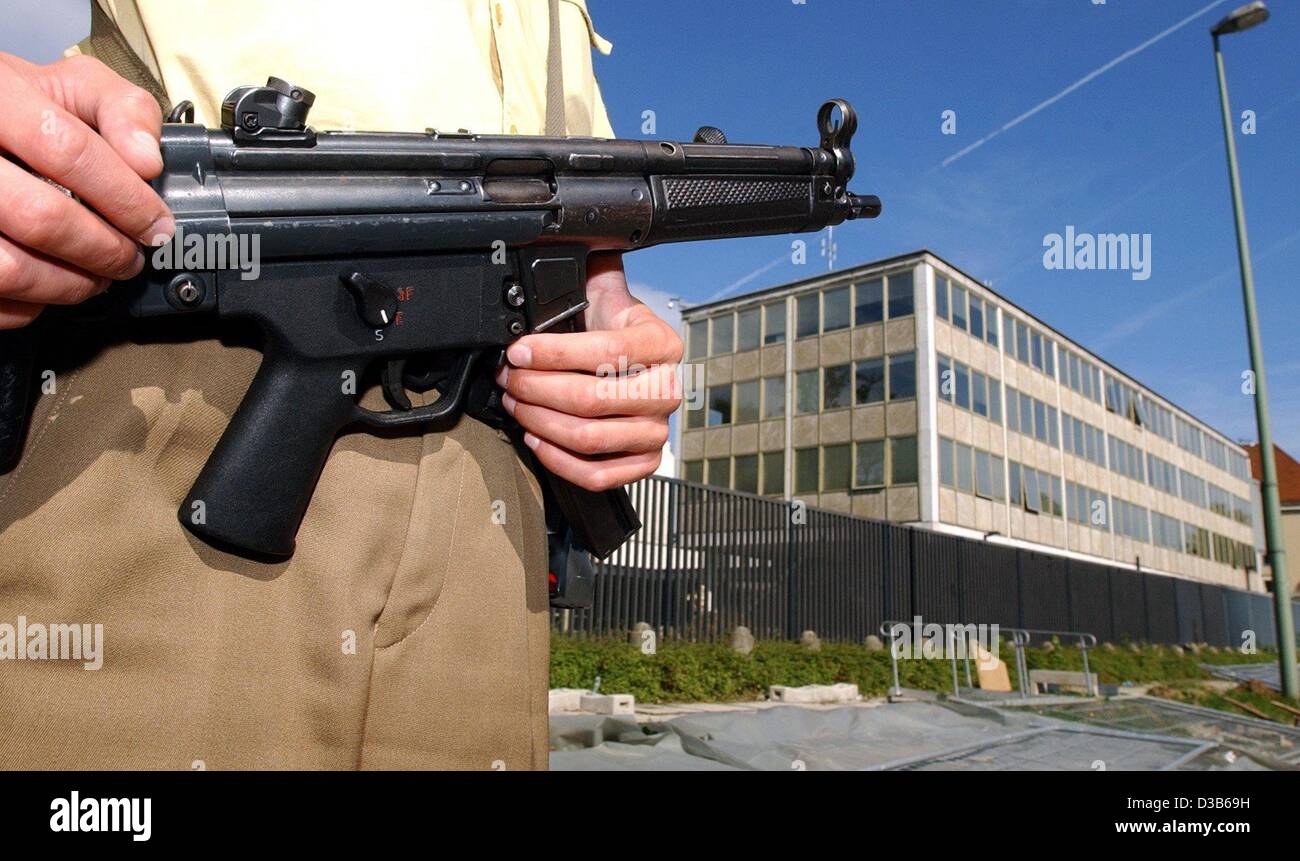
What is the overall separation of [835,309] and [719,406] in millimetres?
5349

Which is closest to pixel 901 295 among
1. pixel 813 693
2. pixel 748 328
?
pixel 748 328

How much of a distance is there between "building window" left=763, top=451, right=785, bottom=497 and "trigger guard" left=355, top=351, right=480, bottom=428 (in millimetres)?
27998

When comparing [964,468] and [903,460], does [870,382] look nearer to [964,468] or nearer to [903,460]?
[903,460]

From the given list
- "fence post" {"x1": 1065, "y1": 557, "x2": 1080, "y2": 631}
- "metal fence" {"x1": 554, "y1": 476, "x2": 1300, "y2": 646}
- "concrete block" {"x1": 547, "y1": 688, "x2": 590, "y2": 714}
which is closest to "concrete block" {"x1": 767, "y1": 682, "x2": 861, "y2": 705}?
"metal fence" {"x1": 554, "y1": 476, "x2": 1300, "y2": 646}

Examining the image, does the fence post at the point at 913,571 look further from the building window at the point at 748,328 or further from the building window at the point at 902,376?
the building window at the point at 748,328

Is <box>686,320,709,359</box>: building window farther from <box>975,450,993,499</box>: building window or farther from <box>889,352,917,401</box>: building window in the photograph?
<box>975,450,993,499</box>: building window

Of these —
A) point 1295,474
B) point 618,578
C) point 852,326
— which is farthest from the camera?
point 1295,474

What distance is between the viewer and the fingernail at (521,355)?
1.51 metres

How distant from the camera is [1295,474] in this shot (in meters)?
55.5
